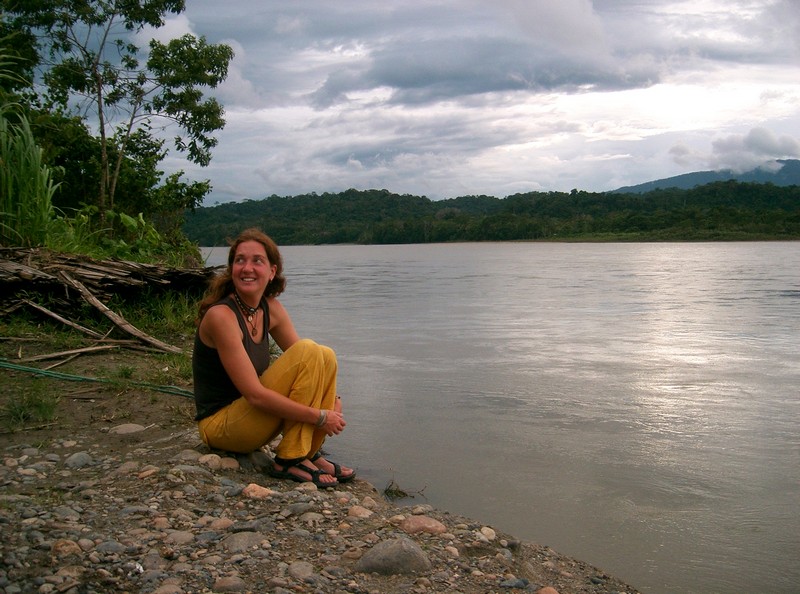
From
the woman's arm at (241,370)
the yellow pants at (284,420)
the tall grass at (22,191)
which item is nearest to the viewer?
the woman's arm at (241,370)

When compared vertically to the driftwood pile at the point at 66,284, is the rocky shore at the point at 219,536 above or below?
below

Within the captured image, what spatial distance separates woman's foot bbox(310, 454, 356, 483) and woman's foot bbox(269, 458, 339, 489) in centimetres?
10

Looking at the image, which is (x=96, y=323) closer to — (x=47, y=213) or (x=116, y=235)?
(x=47, y=213)

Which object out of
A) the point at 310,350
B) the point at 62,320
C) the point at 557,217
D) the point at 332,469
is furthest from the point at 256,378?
the point at 557,217

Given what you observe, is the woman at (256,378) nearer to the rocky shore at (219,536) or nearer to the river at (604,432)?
the rocky shore at (219,536)

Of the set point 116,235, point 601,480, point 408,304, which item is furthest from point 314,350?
point 408,304

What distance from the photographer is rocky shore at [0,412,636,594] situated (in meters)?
2.93

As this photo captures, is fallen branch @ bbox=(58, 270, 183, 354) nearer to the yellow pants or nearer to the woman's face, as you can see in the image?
the yellow pants

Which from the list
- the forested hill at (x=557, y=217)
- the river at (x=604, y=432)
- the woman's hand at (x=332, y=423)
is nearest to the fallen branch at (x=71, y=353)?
the river at (x=604, y=432)

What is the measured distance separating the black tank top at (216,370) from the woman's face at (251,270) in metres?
0.11

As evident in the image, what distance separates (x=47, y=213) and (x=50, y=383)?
2.84m

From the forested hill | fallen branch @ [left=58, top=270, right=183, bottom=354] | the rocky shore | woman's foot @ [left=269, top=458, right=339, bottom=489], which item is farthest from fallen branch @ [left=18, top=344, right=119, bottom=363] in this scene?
the forested hill

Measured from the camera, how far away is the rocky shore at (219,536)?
293 centimetres

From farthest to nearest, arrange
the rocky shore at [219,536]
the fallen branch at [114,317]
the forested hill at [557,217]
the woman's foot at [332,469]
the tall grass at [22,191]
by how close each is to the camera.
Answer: the forested hill at [557,217] < the tall grass at [22,191] < the fallen branch at [114,317] < the woman's foot at [332,469] < the rocky shore at [219,536]
